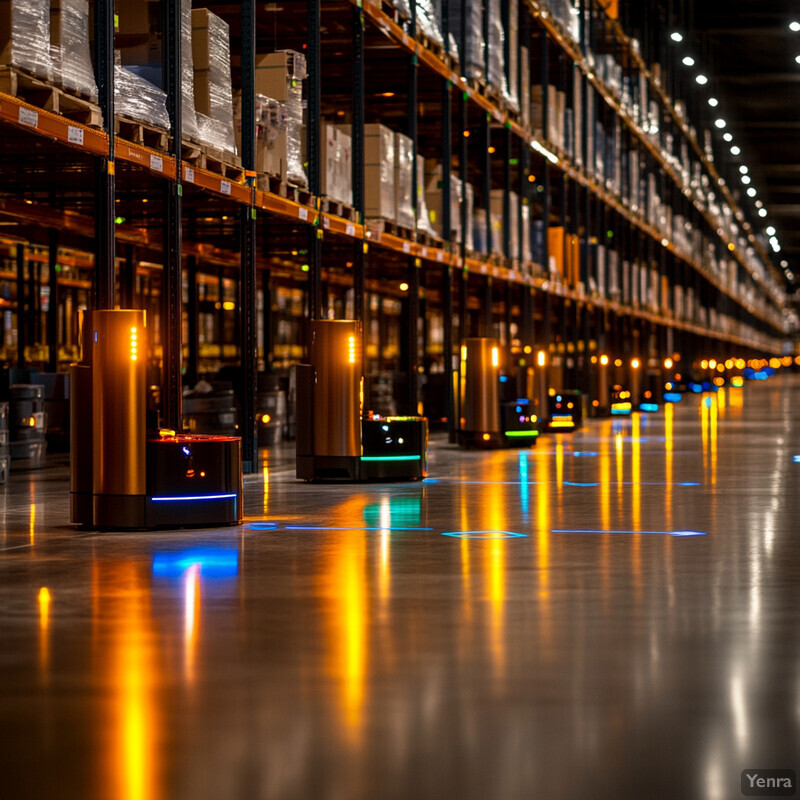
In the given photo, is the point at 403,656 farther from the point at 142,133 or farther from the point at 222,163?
the point at 222,163

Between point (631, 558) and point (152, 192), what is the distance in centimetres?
691

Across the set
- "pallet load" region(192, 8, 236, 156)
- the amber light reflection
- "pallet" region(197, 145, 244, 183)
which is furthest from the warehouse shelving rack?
the amber light reflection

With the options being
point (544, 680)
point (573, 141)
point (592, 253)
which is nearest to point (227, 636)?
point (544, 680)

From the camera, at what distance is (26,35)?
27.3 feet

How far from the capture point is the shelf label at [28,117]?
815cm

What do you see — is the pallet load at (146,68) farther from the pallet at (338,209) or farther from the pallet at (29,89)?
the pallet at (338,209)

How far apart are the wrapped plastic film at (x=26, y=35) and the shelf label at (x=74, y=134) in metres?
0.36

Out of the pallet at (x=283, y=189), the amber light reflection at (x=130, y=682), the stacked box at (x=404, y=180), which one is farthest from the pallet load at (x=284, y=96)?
the amber light reflection at (x=130, y=682)

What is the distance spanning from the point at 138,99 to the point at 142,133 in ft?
0.78

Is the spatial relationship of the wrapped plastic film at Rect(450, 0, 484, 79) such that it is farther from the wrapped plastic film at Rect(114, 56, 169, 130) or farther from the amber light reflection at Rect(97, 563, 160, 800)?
the amber light reflection at Rect(97, 563, 160, 800)

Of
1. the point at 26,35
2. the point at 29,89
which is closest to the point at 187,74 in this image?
the point at 29,89

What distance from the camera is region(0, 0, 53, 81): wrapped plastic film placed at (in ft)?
26.9

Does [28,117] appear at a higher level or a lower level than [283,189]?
lower

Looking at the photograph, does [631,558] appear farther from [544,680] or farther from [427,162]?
[427,162]
